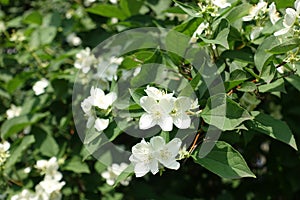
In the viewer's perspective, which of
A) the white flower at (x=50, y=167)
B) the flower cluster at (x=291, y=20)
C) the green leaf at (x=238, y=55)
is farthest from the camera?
the white flower at (x=50, y=167)

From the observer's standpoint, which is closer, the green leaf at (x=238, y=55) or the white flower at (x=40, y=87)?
the green leaf at (x=238, y=55)

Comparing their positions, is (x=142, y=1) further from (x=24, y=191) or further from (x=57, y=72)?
(x=24, y=191)

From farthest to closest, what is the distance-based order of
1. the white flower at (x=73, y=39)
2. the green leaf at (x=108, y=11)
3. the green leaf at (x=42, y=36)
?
the white flower at (x=73, y=39)
the green leaf at (x=42, y=36)
the green leaf at (x=108, y=11)

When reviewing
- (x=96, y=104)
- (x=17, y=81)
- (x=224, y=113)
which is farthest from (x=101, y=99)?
(x=17, y=81)

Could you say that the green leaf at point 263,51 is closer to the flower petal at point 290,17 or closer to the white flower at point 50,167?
the flower petal at point 290,17

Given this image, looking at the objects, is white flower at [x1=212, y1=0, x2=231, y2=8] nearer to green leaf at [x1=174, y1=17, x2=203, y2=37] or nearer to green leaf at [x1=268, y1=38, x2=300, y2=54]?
green leaf at [x1=174, y1=17, x2=203, y2=37]

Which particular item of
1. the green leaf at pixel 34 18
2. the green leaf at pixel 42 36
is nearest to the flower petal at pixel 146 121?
the green leaf at pixel 42 36
